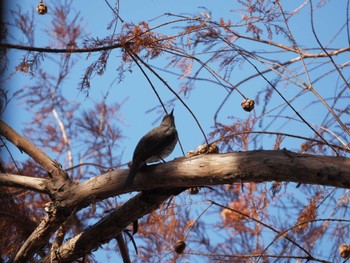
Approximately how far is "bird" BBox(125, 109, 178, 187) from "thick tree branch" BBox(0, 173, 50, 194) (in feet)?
1.86

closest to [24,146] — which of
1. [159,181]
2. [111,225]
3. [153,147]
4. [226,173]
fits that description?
[111,225]

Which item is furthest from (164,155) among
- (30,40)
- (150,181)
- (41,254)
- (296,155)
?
(30,40)

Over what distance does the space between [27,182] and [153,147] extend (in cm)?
78

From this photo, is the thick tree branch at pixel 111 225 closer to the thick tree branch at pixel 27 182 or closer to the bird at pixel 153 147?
the bird at pixel 153 147

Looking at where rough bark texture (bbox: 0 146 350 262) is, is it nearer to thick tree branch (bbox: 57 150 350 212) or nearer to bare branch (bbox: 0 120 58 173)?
thick tree branch (bbox: 57 150 350 212)

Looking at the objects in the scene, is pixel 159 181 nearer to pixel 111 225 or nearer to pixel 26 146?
pixel 111 225

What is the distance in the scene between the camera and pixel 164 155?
2.43 m

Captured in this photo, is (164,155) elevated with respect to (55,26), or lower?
lower

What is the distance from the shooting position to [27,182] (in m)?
2.60

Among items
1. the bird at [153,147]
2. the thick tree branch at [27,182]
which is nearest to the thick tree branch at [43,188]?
the thick tree branch at [27,182]

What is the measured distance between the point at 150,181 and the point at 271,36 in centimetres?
106

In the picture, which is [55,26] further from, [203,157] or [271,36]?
Answer: [203,157]

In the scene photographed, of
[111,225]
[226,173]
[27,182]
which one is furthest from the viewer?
[27,182]

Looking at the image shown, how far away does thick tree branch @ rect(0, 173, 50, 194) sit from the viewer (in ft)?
8.32
